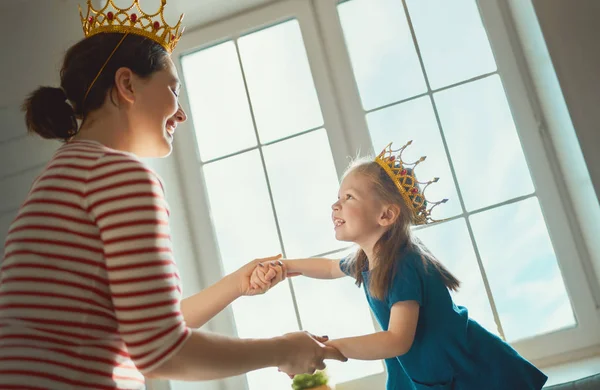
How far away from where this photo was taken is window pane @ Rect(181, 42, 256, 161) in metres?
1.94

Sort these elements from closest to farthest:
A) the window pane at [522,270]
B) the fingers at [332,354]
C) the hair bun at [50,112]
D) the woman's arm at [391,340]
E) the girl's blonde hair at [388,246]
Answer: the hair bun at [50,112] → the fingers at [332,354] → the woman's arm at [391,340] → the girl's blonde hair at [388,246] → the window pane at [522,270]

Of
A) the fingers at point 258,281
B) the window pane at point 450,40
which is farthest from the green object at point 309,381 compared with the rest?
the window pane at point 450,40

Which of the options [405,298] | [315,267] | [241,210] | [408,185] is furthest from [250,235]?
[405,298]

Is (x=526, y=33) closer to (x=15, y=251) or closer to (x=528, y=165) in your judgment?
(x=528, y=165)

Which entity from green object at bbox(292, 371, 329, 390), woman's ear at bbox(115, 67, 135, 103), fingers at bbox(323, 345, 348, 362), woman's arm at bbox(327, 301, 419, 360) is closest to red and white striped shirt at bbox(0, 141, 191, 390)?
woman's ear at bbox(115, 67, 135, 103)

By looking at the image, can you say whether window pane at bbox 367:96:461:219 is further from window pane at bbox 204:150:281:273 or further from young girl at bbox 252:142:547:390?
window pane at bbox 204:150:281:273

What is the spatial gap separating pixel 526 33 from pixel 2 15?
4.90 ft

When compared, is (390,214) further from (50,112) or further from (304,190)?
(50,112)

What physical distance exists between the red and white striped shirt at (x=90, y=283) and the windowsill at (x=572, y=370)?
3.55 ft

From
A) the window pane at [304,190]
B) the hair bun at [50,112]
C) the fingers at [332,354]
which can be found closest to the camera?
the hair bun at [50,112]

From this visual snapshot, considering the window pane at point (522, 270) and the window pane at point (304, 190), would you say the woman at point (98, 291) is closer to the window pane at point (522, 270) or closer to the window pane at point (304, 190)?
the window pane at point (304, 190)

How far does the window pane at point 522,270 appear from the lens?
1.73 meters

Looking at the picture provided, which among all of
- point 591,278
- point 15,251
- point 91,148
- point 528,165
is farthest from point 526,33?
point 15,251

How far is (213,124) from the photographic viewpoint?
77.2 inches
